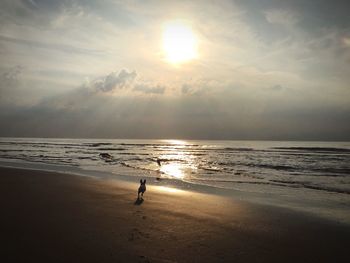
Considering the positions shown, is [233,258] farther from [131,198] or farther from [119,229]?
[131,198]

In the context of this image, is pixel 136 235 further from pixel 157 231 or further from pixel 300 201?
pixel 300 201

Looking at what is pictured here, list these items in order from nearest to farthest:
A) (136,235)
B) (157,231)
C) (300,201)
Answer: (136,235)
(157,231)
(300,201)

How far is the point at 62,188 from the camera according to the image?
13.5 m

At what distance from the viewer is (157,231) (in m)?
7.25

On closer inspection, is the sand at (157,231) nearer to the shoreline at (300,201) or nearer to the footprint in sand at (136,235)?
the footprint in sand at (136,235)

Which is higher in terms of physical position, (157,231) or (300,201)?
(157,231)

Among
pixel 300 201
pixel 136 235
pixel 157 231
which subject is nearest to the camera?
pixel 136 235

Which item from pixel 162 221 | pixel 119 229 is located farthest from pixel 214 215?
pixel 119 229

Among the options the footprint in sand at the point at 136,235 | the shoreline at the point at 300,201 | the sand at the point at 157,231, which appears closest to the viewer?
the sand at the point at 157,231

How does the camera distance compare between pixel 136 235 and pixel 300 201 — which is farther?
pixel 300 201

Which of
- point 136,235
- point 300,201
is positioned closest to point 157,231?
point 136,235

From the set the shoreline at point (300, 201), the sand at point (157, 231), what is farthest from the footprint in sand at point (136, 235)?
the shoreline at point (300, 201)

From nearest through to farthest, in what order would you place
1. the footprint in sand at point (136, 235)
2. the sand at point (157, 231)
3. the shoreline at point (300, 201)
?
the sand at point (157, 231), the footprint in sand at point (136, 235), the shoreline at point (300, 201)

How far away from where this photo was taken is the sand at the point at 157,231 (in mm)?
5836
